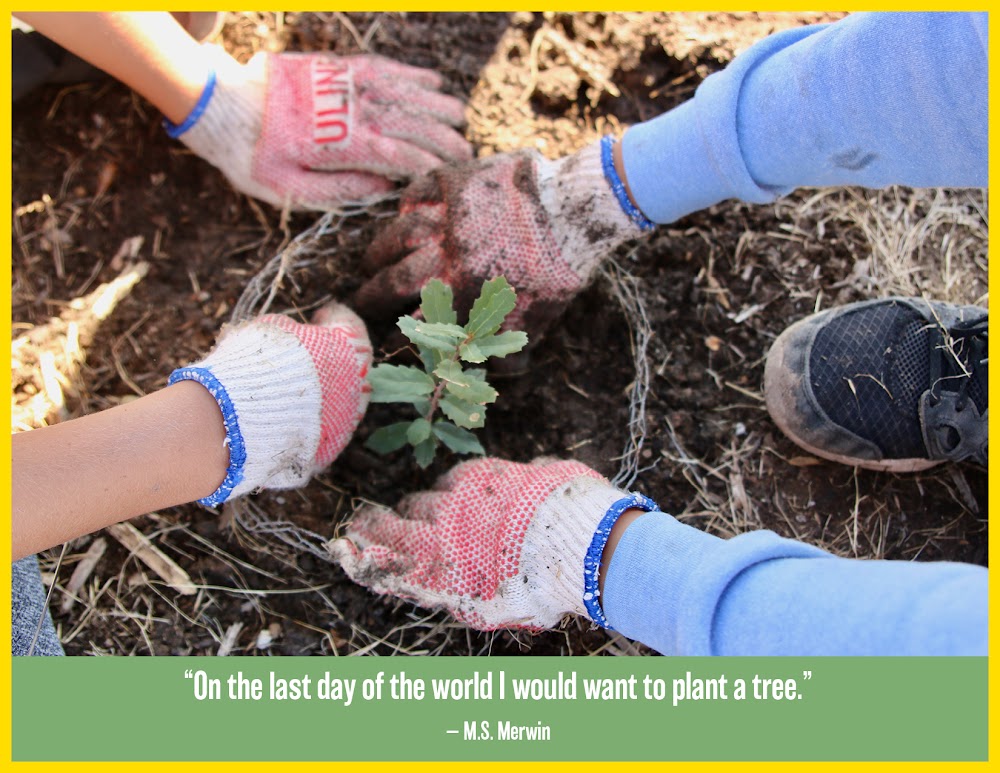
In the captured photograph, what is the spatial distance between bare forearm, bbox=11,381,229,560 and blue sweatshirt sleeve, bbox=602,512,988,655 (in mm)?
745

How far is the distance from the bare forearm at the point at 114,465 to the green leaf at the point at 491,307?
19.2 inches

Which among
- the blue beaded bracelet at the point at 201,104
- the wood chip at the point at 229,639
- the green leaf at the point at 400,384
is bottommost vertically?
the wood chip at the point at 229,639

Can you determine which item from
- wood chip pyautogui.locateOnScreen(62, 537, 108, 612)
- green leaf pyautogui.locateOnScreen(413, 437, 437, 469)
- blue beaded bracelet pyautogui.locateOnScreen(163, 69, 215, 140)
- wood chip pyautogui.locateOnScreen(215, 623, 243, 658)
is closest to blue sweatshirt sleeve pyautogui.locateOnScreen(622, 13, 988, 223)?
green leaf pyautogui.locateOnScreen(413, 437, 437, 469)

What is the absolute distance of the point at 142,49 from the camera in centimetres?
163

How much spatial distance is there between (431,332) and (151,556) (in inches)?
33.7

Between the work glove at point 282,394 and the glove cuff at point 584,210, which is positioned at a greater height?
the glove cuff at point 584,210

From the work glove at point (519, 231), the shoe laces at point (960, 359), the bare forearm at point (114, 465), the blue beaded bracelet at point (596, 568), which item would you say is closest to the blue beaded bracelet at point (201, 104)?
the work glove at point (519, 231)

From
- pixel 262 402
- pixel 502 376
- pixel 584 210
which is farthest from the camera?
pixel 502 376

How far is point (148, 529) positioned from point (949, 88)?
1702mm

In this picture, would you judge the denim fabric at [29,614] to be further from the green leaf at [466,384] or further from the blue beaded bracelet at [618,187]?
the blue beaded bracelet at [618,187]

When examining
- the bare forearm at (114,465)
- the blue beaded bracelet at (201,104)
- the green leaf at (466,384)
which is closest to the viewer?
the bare forearm at (114,465)

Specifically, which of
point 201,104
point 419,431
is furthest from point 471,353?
point 201,104

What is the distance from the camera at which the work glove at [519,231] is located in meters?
1.60

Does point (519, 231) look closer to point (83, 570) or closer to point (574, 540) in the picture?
point (574, 540)
